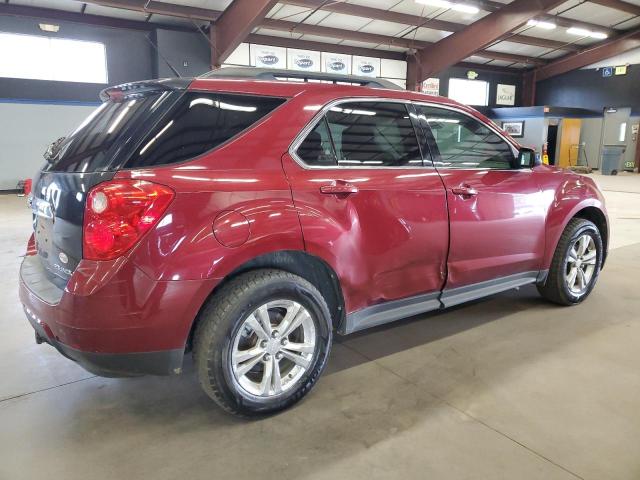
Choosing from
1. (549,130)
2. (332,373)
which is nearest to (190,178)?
(332,373)

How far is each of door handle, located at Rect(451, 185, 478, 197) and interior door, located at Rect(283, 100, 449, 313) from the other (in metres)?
0.12

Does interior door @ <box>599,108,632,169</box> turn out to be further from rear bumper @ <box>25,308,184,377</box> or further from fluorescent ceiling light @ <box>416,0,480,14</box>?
rear bumper @ <box>25,308,184,377</box>

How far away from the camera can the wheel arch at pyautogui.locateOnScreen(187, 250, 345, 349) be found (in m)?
2.08

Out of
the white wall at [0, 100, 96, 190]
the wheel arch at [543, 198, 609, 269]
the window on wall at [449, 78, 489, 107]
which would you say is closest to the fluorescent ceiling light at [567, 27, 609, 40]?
the window on wall at [449, 78, 489, 107]

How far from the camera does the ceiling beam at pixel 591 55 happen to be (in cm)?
2008

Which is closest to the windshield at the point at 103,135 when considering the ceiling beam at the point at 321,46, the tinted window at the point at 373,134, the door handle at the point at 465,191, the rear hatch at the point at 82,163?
the rear hatch at the point at 82,163

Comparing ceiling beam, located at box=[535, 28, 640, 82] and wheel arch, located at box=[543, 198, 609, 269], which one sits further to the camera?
ceiling beam, located at box=[535, 28, 640, 82]

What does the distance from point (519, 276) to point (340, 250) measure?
1.61 meters

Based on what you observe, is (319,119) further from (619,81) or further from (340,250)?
(619,81)

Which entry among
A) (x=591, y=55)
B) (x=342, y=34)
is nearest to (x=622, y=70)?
(x=591, y=55)

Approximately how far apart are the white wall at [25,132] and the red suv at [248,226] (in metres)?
12.0

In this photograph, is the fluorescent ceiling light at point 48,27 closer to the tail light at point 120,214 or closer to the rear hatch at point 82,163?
the rear hatch at point 82,163

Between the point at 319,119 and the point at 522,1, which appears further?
the point at 522,1

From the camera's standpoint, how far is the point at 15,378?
258 centimetres
